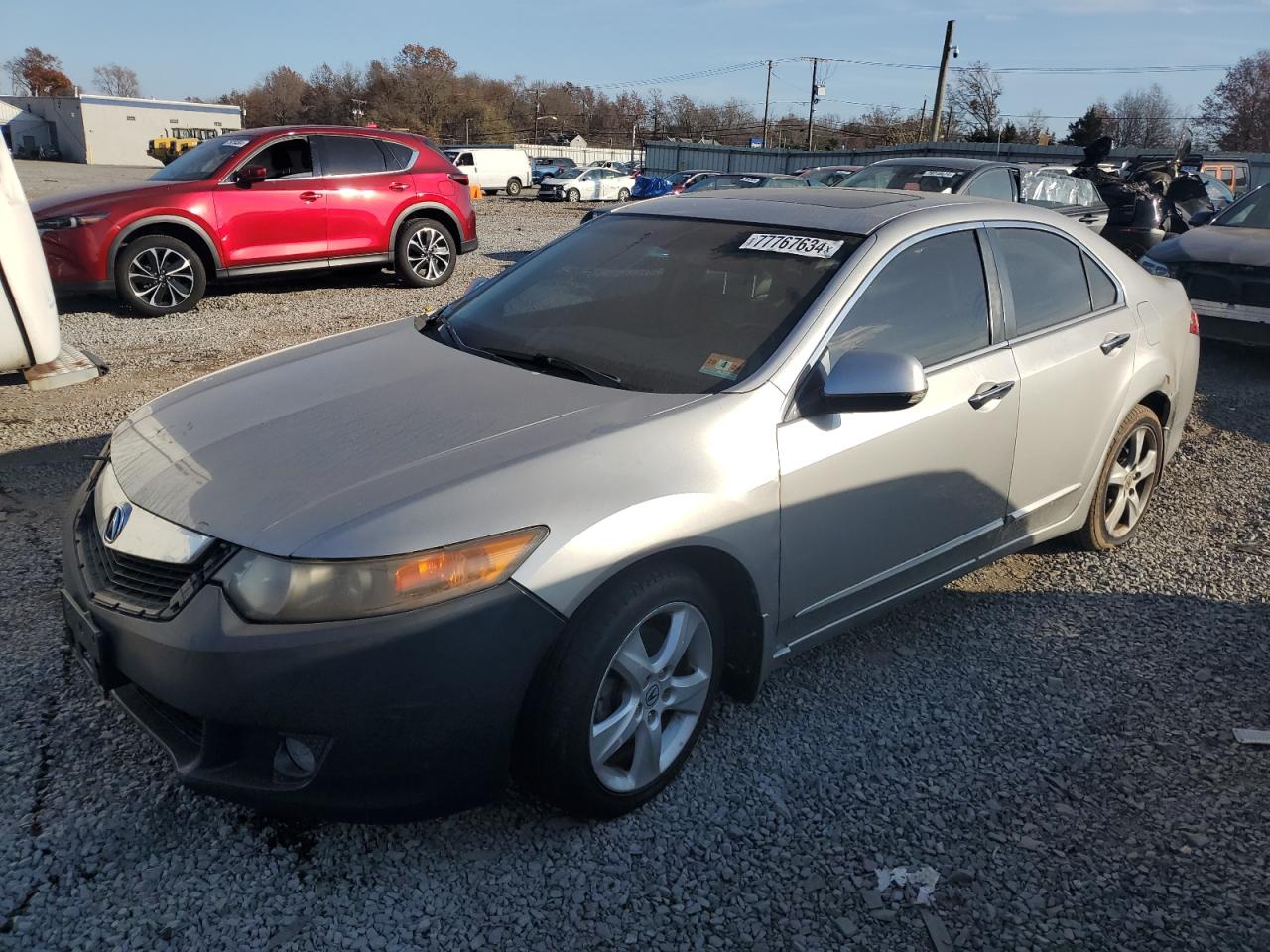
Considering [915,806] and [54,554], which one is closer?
[915,806]

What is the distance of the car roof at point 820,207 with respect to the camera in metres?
3.37


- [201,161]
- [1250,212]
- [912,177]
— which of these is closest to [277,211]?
[201,161]

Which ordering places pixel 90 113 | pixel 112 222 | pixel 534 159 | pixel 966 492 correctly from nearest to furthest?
pixel 966 492 < pixel 112 222 < pixel 534 159 < pixel 90 113

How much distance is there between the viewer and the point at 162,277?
880 cm

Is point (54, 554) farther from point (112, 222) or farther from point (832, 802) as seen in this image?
point (112, 222)

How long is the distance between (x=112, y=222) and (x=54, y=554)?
5348mm

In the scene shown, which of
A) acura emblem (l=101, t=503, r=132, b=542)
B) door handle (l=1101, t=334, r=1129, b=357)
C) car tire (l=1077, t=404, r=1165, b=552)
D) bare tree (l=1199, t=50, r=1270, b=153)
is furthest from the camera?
bare tree (l=1199, t=50, r=1270, b=153)

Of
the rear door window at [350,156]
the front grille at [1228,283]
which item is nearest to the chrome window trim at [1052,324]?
the front grille at [1228,283]

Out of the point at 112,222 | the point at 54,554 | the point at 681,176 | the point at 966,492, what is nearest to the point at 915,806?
the point at 966,492

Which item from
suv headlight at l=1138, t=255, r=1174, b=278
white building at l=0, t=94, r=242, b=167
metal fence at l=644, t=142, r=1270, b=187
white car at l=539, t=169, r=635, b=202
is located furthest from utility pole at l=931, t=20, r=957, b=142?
white building at l=0, t=94, r=242, b=167

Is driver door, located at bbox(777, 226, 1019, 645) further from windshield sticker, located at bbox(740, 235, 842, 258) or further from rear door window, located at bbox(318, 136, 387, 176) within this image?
rear door window, located at bbox(318, 136, 387, 176)

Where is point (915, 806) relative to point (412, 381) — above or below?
below

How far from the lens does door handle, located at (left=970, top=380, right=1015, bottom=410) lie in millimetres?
3314

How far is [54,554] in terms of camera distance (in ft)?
13.2
